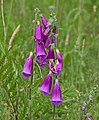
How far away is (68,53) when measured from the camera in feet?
14.1

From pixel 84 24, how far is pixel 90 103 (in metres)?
3.44

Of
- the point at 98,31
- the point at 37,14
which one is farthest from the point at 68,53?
the point at 37,14

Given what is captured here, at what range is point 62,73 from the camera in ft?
12.5

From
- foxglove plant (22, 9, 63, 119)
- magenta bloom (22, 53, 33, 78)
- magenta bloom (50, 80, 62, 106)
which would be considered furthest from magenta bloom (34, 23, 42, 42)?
magenta bloom (50, 80, 62, 106)

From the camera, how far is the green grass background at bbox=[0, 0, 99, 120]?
2.60 metres

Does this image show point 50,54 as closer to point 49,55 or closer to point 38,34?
point 49,55

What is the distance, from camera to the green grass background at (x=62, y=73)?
260 cm

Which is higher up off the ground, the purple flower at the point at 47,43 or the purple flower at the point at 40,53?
the purple flower at the point at 47,43

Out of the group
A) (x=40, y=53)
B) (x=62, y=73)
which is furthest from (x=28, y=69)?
(x=62, y=73)

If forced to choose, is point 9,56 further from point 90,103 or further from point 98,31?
point 98,31

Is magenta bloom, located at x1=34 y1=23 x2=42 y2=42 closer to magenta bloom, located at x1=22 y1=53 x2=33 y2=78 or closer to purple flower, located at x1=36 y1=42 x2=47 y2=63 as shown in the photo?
purple flower, located at x1=36 y1=42 x2=47 y2=63

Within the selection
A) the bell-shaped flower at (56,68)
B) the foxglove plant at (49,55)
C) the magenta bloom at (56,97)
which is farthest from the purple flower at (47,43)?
the magenta bloom at (56,97)

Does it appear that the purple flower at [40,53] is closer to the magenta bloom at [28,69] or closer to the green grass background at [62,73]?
the magenta bloom at [28,69]

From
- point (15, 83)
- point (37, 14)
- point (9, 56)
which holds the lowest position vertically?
point (15, 83)
